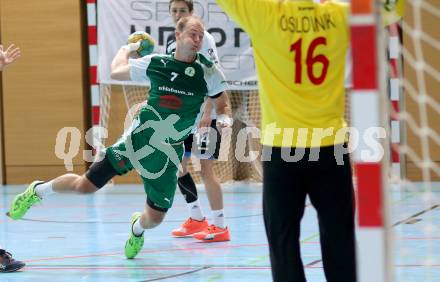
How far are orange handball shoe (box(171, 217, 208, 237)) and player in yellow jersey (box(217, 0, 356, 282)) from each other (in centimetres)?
396

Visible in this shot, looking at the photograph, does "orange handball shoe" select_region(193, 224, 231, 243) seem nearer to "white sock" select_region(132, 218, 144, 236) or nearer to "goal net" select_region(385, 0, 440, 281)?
"white sock" select_region(132, 218, 144, 236)

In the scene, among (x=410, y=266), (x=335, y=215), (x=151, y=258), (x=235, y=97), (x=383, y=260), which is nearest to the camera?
(x=383, y=260)

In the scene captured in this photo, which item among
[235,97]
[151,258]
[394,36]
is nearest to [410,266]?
[151,258]

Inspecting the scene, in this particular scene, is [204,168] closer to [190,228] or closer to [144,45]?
[190,228]

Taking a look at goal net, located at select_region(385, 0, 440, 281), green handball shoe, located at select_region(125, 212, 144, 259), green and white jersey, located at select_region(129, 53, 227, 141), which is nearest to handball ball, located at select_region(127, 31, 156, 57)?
green and white jersey, located at select_region(129, 53, 227, 141)

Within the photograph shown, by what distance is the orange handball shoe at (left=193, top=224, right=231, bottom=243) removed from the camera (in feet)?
23.8

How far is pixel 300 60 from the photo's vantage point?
3562mm

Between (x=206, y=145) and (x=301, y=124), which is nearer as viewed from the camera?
(x=301, y=124)

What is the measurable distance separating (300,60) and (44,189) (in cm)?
355

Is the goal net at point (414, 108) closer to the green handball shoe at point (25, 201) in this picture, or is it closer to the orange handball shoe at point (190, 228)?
the orange handball shoe at point (190, 228)

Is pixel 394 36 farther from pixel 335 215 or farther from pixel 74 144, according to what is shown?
pixel 335 215

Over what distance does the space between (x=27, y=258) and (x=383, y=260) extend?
14.1ft

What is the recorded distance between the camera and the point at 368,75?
8.99ft

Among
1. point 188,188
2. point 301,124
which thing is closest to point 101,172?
point 188,188
